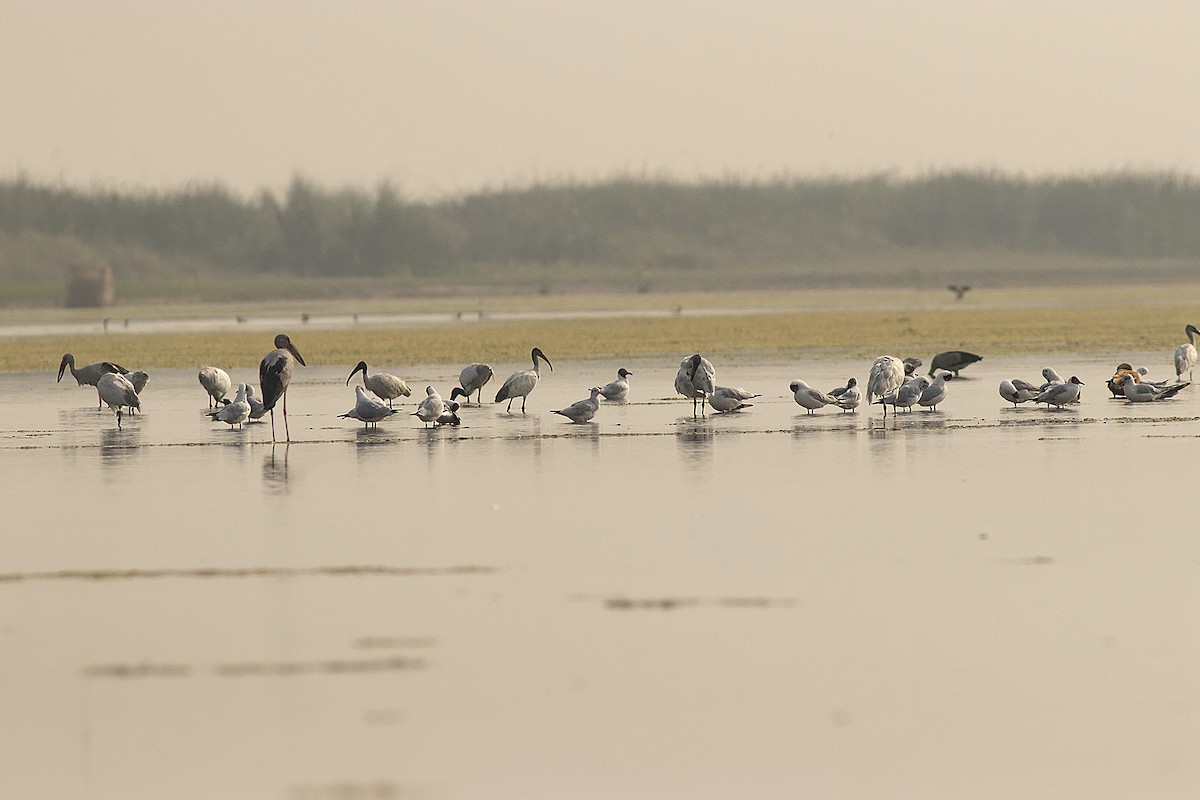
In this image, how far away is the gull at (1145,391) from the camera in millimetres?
23922

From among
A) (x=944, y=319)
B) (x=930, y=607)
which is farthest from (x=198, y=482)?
(x=944, y=319)

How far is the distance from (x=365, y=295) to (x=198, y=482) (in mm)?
88258

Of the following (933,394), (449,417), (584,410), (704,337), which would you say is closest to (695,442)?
(584,410)

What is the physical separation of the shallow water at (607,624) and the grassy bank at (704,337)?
22.4 m

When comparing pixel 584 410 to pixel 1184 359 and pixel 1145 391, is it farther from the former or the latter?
pixel 1184 359

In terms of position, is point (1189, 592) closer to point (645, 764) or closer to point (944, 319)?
point (645, 764)

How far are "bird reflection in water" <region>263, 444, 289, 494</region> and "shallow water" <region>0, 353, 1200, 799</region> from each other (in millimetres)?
91

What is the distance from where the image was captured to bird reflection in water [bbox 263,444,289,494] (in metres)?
15.7

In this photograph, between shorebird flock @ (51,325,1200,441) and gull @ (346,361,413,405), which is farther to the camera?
gull @ (346,361,413,405)

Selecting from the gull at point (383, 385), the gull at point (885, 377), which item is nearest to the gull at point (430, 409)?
the gull at point (383, 385)

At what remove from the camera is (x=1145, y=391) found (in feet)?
78.5

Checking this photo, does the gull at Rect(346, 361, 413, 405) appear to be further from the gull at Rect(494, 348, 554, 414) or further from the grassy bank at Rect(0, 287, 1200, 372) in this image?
→ the grassy bank at Rect(0, 287, 1200, 372)

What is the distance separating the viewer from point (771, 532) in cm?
1262

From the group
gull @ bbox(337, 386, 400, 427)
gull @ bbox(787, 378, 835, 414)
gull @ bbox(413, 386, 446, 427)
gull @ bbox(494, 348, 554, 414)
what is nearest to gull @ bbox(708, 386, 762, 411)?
gull @ bbox(787, 378, 835, 414)
